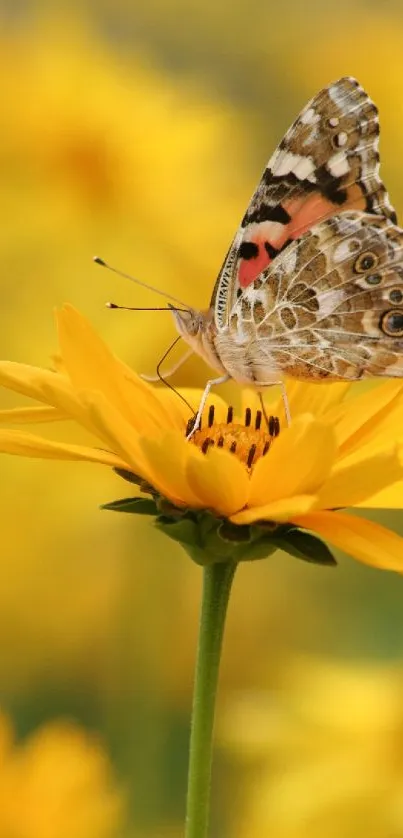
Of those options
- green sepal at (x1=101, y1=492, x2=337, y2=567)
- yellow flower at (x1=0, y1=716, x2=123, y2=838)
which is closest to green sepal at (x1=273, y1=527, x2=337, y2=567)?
green sepal at (x1=101, y1=492, x2=337, y2=567)

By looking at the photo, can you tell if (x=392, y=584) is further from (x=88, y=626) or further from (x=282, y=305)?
(x=282, y=305)

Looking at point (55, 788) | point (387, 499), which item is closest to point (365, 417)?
point (387, 499)

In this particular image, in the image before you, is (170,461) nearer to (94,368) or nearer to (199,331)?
(94,368)

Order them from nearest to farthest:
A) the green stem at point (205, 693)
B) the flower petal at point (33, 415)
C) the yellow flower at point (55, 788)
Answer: the green stem at point (205, 693) < the flower petal at point (33, 415) < the yellow flower at point (55, 788)

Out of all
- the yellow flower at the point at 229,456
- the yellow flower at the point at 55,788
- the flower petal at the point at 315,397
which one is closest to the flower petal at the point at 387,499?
the yellow flower at the point at 229,456

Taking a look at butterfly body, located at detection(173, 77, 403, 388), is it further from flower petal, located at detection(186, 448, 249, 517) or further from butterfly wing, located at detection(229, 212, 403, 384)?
flower petal, located at detection(186, 448, 249, 517)

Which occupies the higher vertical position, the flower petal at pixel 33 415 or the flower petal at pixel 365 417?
the flower petal at pixel 365 417

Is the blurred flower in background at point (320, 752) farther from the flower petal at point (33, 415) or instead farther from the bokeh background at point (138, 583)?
the flower petal at point (33, 415)
